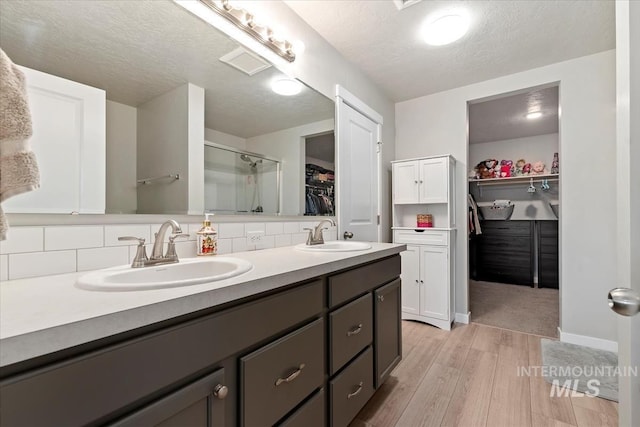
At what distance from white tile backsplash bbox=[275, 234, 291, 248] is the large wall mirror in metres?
0.15

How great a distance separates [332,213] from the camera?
2117mm

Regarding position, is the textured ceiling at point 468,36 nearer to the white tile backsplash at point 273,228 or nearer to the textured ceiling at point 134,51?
the textured ceiling at point 134,51

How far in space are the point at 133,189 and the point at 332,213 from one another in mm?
1323

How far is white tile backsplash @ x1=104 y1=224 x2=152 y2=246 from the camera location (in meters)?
0.99

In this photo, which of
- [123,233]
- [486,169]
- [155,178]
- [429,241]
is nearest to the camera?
[123,233]

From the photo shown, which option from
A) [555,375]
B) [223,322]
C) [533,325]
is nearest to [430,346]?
[555,375]

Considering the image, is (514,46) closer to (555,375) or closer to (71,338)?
(555,375)

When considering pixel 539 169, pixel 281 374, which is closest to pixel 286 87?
pixel 281 374

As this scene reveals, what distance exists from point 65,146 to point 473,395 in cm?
226

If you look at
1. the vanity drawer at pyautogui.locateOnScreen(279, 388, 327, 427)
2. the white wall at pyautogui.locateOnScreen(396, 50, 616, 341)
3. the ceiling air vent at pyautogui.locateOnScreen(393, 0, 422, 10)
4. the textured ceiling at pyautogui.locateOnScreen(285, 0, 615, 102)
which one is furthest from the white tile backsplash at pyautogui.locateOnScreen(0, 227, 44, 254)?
the white wall at pyautogui.locateOnScreen(396, 50, 616, 341)

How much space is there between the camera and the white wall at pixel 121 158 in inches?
39.6

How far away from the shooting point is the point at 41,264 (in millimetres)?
843

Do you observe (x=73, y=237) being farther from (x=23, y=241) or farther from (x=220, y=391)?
(x=220, y=391)

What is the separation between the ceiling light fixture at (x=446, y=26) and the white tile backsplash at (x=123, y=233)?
2.13 metres
